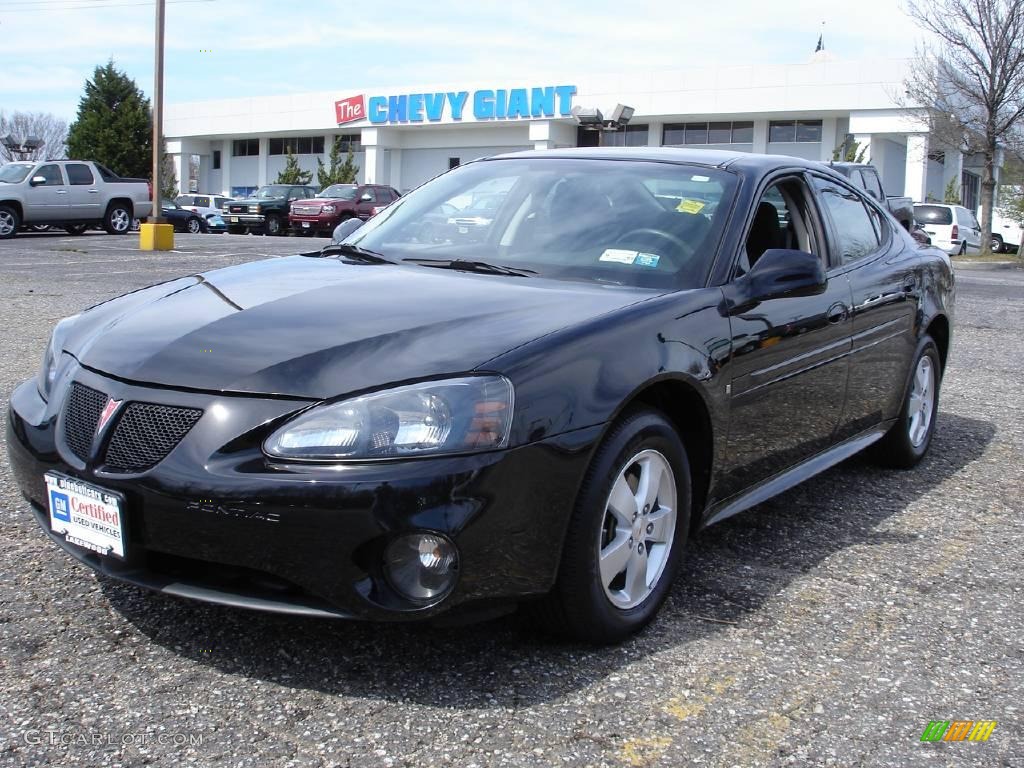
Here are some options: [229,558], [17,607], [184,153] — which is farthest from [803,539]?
[184,153]

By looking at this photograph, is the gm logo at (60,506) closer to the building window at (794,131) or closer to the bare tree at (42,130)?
the building window at (794,131)

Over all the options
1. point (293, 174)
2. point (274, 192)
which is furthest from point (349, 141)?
point (274, 192)

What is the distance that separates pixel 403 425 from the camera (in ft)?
8.59

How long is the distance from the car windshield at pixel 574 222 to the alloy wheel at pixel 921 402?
1913 millimetres

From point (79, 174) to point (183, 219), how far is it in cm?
956

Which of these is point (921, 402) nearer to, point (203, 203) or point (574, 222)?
point (574, 222)

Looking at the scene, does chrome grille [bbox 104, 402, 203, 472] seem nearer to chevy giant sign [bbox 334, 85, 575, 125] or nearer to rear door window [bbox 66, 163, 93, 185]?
rear door window [bbox 66, 163, 93, 185]

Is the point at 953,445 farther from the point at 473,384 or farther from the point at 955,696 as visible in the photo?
the point at 473,384

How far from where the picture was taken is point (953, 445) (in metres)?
6.04

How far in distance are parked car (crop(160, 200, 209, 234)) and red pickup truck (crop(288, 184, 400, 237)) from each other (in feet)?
14.1

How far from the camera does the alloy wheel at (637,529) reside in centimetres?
303

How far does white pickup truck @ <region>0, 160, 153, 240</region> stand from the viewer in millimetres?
24625

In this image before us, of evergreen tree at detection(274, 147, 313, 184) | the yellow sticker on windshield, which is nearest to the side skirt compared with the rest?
the yellow sticker on windshield

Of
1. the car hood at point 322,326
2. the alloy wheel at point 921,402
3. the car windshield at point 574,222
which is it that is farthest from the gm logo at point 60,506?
the alloy wheel at point 921,402
